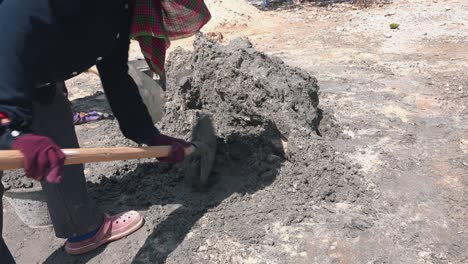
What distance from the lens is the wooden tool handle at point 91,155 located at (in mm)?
1684

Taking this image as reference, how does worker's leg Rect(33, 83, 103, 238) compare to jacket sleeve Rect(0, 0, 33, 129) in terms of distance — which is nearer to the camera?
jacket sleeve Rect(0, 0, 33, 129)

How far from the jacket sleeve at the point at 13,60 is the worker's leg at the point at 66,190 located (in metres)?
0.56

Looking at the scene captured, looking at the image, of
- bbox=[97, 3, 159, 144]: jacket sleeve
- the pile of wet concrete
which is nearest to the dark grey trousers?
bbox=[97, 3, 159, 144]: jacket sleeve

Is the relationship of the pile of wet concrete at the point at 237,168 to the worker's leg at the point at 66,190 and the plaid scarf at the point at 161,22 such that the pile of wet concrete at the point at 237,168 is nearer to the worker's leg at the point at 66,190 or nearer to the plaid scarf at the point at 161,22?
the worker's leg at the point at 66,190

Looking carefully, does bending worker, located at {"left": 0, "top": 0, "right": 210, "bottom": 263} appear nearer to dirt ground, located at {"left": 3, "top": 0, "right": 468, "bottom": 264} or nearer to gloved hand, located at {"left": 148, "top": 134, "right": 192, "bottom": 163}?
gloved hand, located at {"left": 148, "top": 134, "right": 192, "bottom": 163}

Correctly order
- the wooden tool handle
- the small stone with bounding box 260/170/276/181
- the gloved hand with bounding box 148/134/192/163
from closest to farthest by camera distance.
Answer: the wooden tool handle, the gloved hand with bounding box 148/134/192/163, the small stone with bounding box 260/170/276/181

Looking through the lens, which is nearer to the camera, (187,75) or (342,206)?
(342,206)

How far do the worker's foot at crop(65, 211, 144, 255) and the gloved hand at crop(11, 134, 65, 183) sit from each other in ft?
3.36

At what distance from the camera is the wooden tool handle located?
5.52ft

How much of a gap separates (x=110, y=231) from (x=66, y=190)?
1.21 feet

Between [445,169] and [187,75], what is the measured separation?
2082mm

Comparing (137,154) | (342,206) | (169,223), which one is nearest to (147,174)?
(169,223)

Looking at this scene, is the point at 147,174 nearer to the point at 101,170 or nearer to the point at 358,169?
the point at 101,170

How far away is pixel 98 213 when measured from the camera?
2701 millimetres
